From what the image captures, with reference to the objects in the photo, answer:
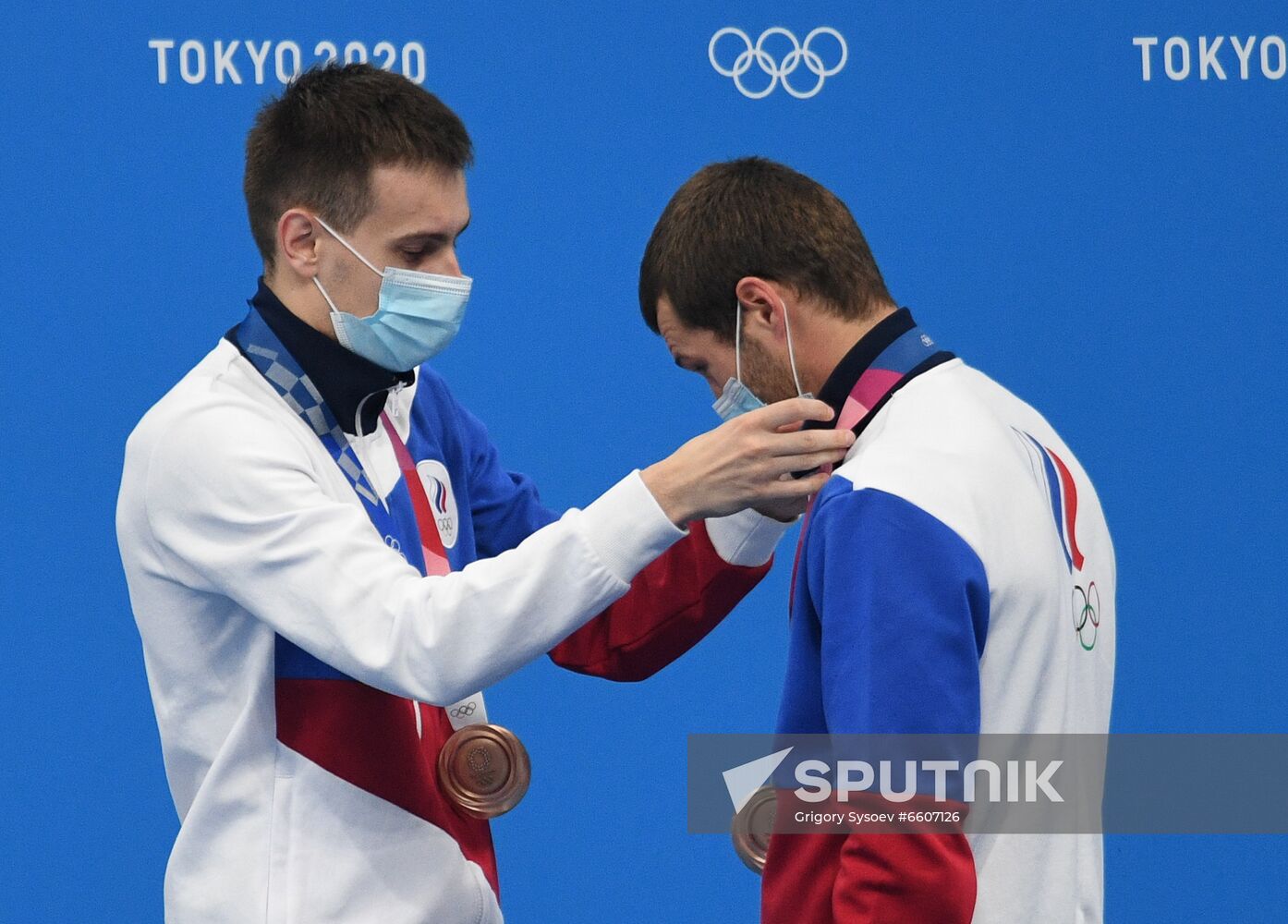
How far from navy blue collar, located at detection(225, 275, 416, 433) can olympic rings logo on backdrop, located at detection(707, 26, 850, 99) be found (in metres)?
1.32

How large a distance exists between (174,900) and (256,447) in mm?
491

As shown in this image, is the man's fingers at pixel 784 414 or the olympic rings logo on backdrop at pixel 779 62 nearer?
the man's fingers at pixel 784 414

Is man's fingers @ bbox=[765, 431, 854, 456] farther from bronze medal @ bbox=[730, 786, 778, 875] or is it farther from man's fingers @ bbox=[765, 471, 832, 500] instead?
bronze medal @ bbox=[730, 786, 778, 875]

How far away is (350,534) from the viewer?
157 cm

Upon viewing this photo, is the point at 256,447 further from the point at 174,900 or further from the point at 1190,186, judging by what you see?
the point at 1190,186

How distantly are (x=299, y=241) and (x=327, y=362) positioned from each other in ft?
0.46

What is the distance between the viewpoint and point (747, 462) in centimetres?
151

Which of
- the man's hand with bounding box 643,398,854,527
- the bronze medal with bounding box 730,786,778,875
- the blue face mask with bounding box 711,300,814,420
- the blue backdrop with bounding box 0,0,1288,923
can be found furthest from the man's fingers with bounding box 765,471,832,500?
the blue backdrop with bounding box 0,0,1288,923

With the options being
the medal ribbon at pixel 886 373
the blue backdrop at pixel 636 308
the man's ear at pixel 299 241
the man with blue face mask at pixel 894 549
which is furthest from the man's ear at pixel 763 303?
the blue backdrop at pixel 636 308

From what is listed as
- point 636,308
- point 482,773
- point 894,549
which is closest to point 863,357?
point 894,549

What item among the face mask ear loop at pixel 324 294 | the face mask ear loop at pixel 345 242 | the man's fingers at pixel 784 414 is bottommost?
the man's fingers at pixel 784 414

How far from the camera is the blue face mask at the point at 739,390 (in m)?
1.67

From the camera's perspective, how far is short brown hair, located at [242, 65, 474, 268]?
5.75 feet

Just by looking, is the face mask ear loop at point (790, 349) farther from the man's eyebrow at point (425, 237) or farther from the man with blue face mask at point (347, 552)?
the man's eyebrow at point (425, 237)
